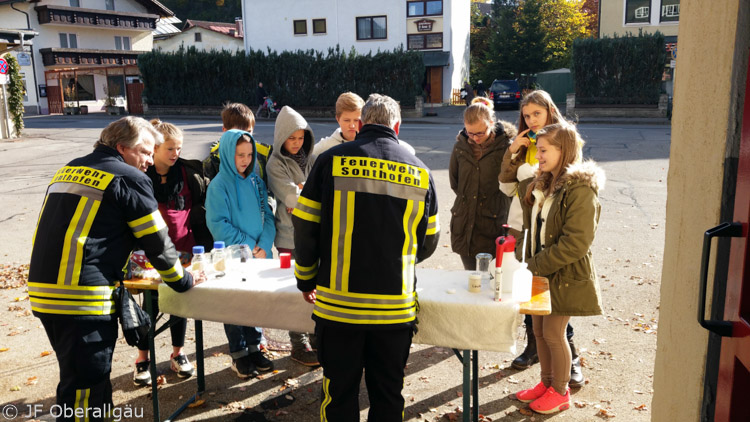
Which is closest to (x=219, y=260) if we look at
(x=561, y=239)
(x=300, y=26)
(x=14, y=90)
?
(x=561, y=239)

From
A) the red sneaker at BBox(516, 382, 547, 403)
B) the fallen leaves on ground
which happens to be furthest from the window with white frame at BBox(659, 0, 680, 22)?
the fallen leaves on ground

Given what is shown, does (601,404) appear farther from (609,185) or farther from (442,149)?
(442,149)

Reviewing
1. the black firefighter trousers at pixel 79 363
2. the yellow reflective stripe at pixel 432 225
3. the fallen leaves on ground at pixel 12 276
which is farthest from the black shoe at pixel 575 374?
the fallen leaves on ground at pixel 12 276

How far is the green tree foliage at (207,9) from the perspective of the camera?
60312mm

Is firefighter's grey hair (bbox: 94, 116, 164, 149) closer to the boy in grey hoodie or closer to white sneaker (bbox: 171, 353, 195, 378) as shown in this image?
the boy in grey hoodie

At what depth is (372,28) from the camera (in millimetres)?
37000

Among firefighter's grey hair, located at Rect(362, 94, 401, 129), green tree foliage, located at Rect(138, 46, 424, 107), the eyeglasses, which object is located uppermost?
green tree foliage, located at Rect(138, 46, 424, 107)

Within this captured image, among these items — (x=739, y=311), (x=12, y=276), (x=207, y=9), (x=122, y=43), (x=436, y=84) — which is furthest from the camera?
(x=207, y=9)

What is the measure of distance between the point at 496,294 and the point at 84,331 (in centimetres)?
229

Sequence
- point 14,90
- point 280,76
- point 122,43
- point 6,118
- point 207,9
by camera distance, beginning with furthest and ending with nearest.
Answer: point 207,9, point 122,43, point 280,76, point 6,118, point 14,90

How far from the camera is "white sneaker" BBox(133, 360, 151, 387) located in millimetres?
4695

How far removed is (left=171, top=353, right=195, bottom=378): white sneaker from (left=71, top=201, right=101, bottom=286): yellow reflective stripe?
1818 millimetres

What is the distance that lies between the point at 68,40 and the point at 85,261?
165 feet

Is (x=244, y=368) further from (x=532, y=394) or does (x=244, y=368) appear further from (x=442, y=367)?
(x=532, y=394)
